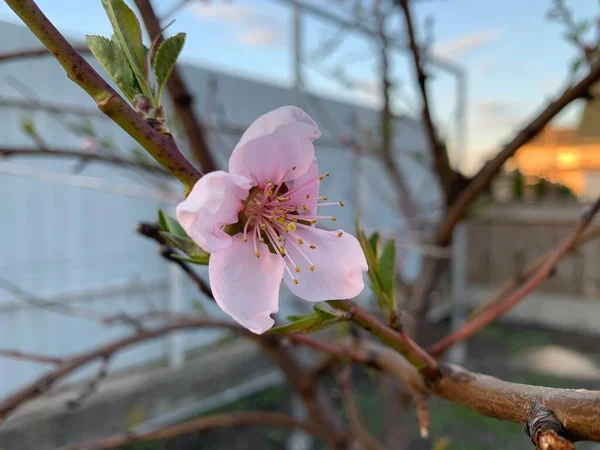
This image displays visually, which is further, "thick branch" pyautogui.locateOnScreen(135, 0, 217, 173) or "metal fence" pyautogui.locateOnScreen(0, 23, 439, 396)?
"metal fence" pyautogui.locateOnScreen(0, 23, 439, 396)

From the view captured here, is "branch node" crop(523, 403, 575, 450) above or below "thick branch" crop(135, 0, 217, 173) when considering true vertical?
below

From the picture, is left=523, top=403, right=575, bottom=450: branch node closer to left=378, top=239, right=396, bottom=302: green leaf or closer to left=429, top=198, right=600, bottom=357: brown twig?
left=378, top=239, right=396, bottom=302: green leaf

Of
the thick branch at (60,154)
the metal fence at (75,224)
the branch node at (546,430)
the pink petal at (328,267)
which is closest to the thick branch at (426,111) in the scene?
the thick branch at (60,154)

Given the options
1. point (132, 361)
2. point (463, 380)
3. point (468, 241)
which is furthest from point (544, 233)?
point (463, 380)

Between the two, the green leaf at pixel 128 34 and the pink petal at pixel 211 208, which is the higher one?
the green leaf at pixel 128 34

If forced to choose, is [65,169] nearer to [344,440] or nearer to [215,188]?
[344,440]

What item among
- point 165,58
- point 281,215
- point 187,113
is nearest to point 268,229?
point 281,215

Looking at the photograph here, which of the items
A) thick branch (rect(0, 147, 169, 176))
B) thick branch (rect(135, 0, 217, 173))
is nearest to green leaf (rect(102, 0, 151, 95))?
thick branch (rect(0, 147, 169, 176))

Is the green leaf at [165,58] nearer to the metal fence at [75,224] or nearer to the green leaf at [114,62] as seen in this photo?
the green leaf at [114,62]
